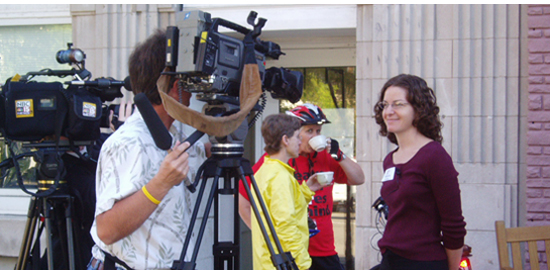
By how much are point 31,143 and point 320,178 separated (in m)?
1.76

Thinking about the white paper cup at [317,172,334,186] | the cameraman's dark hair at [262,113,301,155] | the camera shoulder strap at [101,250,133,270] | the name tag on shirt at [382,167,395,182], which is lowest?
the camera shoulder strap at [101,250,133,270]

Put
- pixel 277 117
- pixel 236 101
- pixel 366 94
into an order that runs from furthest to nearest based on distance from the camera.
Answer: pixel 366 94
pixel 277 117
pixel 236 101

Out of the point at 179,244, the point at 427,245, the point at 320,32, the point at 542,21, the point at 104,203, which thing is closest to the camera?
the point at 104,203

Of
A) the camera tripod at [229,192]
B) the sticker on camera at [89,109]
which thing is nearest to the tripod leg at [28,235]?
the sticker on camera at [89,109]

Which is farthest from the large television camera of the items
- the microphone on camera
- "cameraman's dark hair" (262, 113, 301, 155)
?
the microphone on camera

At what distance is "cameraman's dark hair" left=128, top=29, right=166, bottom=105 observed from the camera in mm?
1640

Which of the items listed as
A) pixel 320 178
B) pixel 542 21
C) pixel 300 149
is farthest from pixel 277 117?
pixel 542 21

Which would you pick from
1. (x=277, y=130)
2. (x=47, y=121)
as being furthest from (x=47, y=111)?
(x=277, y=130)

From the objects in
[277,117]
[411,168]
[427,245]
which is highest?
[277,117]

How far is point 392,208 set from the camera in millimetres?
2088

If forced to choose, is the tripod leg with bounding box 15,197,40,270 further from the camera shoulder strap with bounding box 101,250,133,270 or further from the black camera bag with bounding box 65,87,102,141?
the camera shoulder strap with bounding box 101,250,133,270

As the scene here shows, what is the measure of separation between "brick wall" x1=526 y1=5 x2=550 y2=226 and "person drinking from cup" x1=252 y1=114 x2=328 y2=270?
2.22m

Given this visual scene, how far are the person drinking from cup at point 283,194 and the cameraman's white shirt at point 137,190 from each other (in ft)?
3.04

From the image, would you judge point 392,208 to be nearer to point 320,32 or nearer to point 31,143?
point 31,143
